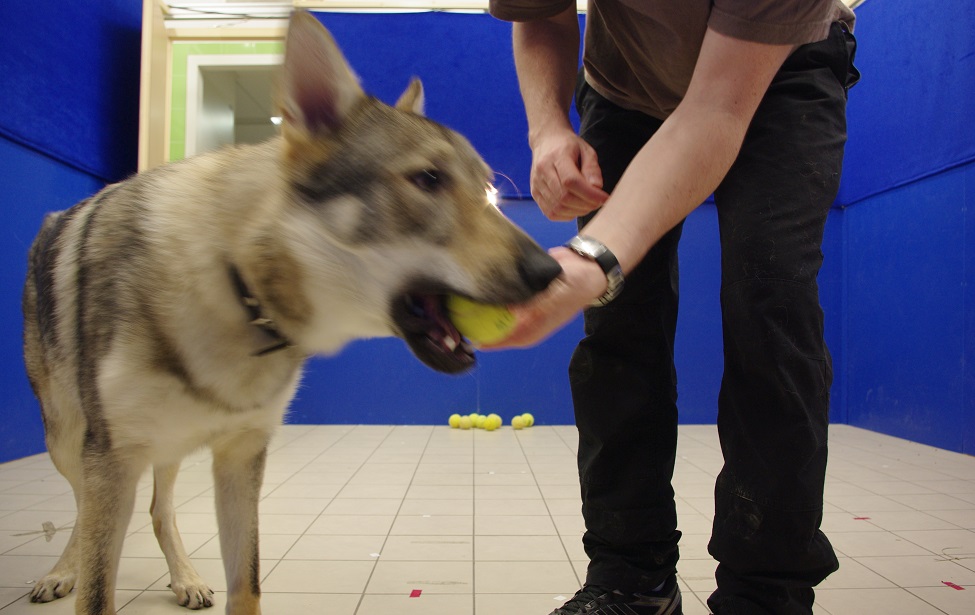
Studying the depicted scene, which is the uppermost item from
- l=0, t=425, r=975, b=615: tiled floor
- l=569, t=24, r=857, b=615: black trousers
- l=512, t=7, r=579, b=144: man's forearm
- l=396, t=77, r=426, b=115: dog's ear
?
l=512, t=7, r=579, b=144: man's forearm

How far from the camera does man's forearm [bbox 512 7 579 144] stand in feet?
4.55

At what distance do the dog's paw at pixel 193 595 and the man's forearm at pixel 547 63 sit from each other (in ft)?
4.80

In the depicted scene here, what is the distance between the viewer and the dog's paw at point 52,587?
1.68m

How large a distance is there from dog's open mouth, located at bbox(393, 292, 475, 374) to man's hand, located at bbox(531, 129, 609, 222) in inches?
13.8

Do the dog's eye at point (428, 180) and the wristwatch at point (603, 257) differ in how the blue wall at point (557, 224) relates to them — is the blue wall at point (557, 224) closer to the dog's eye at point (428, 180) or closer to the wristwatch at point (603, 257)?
the dog's eye at point (428, 180)

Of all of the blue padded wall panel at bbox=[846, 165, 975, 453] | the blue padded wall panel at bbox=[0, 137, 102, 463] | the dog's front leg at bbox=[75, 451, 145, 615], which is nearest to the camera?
the dog's front leg at bbox=[75, 451, 145, 615]

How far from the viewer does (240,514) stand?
55.9 inches

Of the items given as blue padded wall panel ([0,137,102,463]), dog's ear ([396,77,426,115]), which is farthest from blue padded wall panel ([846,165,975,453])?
blue padded wall panel ([0,137,102,463])

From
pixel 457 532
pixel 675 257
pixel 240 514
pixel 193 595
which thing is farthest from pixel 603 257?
pixel 457 532

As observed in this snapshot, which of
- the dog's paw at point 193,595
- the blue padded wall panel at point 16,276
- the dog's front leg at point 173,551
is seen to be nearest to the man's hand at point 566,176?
the dog's front leg at point 173,551

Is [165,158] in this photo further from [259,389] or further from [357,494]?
[259,389]

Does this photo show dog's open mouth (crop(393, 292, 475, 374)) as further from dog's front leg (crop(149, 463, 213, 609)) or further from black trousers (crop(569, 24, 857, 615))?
dog's front leg (crop(149, 463, 213, 609))

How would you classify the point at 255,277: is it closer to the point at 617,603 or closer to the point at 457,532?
the point at 617,603

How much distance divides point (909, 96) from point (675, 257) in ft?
13.1
